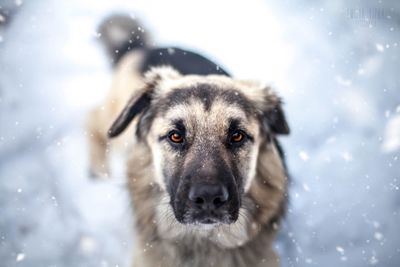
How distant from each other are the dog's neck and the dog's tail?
1.38 m

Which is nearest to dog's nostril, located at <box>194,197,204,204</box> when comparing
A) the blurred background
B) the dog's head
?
the dog's head

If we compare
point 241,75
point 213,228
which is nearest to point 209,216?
point 213,228

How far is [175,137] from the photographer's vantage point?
2.79 meters

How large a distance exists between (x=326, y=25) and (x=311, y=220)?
166 centimetres

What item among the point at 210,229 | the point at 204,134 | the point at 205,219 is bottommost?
the point at 210,229

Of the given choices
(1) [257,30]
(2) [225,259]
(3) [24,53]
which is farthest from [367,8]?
(3) [24,53]

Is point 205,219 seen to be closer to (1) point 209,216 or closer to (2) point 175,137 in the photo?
(1) point 209,216

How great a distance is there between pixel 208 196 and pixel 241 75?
2.19 meters

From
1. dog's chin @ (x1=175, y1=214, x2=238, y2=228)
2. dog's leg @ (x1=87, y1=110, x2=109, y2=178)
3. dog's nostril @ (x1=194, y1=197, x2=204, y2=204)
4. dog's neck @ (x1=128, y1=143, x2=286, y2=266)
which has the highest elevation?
dog's nostril @ (x1=194, y1=197, x2=204, y2=204)

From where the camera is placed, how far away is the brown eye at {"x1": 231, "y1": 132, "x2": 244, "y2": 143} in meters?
2.76

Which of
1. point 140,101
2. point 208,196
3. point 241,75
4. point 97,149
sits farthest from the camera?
point 241,75

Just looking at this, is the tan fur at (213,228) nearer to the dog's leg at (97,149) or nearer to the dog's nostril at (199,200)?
the dog's nostril at (199,200)

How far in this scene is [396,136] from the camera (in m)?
3.97

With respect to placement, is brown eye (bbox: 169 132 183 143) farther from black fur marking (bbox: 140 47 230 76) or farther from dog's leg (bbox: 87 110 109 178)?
dog's leg (bbox: 87 110 109 178)
